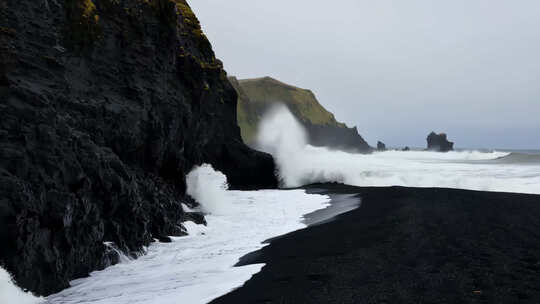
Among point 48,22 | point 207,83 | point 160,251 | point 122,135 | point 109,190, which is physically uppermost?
point 207,83

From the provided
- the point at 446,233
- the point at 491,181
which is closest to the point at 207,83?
the point at 446,233

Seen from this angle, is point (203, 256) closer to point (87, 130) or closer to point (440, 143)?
point (87, 130)

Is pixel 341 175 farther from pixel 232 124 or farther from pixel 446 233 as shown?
pixel 446 233

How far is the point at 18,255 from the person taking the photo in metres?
6.16

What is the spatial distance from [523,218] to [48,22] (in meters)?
16.2

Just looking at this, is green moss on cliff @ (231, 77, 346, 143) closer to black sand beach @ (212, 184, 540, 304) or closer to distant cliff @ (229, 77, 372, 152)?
distant cliff @ (229, 77, 372, 152)

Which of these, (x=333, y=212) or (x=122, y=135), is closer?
(x=122, y=135)

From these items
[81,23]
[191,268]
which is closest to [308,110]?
[81,23]

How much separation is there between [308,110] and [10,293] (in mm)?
121260

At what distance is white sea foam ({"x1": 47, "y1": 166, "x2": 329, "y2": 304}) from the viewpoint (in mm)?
6498

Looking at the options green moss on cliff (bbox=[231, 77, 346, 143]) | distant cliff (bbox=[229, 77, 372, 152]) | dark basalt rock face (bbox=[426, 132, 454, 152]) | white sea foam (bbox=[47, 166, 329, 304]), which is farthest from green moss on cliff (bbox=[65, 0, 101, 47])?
dark basalt rock face (bbox=[426, 132, 454, 152])

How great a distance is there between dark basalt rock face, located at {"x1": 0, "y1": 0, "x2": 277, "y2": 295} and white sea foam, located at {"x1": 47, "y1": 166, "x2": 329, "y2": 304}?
529 mm

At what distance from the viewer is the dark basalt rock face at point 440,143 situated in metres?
143

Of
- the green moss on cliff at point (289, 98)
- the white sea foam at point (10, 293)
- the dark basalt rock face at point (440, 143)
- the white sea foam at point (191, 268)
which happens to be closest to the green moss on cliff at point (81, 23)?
the white sea foam at point (191, 268)
